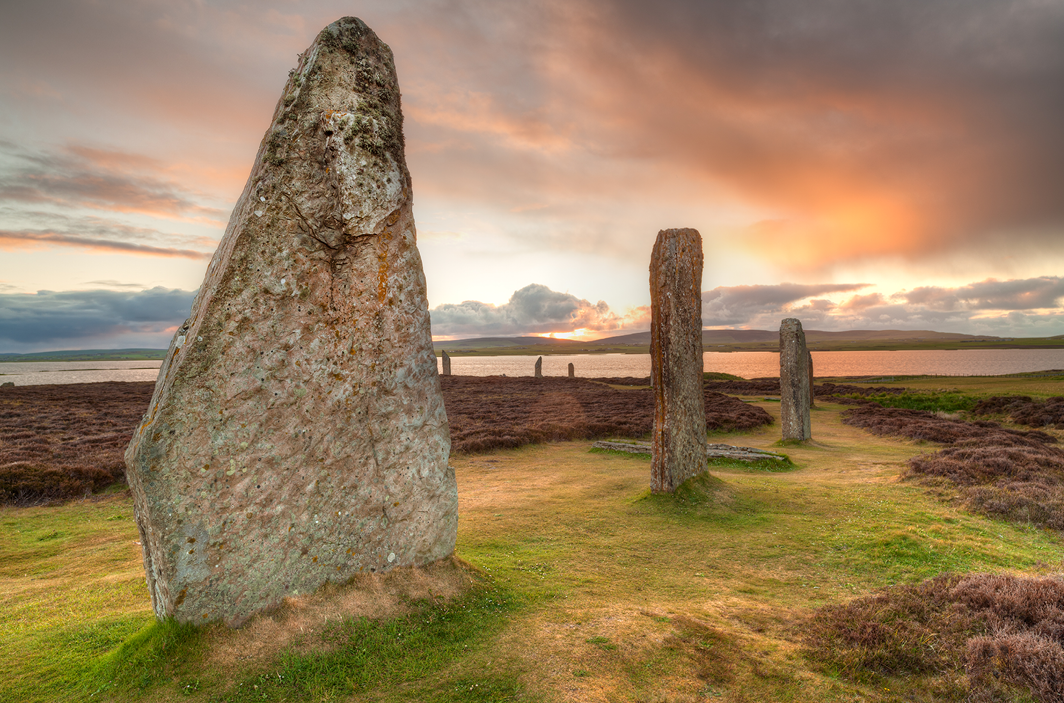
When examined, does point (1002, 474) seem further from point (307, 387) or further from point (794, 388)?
point (307, 387)

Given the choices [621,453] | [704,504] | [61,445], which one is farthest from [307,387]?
[61,445]

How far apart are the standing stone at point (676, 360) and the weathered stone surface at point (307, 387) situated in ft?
16.7

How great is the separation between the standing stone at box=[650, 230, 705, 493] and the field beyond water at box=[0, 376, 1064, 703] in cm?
60

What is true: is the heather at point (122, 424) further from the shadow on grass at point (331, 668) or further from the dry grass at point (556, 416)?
the shadow on grass at point (331, 668)

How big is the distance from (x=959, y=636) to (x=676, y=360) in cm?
572

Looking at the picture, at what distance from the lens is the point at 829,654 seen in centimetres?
407

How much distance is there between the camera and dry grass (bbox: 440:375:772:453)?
57.7 feet

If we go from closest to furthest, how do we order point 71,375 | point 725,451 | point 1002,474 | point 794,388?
point 1002,474, point 725,451, point 794,388, point 71,375

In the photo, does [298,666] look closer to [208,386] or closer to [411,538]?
[411,538]

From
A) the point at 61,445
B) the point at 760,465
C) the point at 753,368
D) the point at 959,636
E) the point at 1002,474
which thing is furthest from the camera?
the point at 753,368

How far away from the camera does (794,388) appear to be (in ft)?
52.0

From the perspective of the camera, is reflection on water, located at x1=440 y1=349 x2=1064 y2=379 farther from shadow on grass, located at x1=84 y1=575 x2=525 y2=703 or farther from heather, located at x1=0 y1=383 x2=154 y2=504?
shadow on grass, located at x1=84 y1=575 x2=525 y2=703

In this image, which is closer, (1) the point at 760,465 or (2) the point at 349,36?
(2) the point at 349,36

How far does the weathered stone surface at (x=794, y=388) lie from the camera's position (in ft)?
51.6
